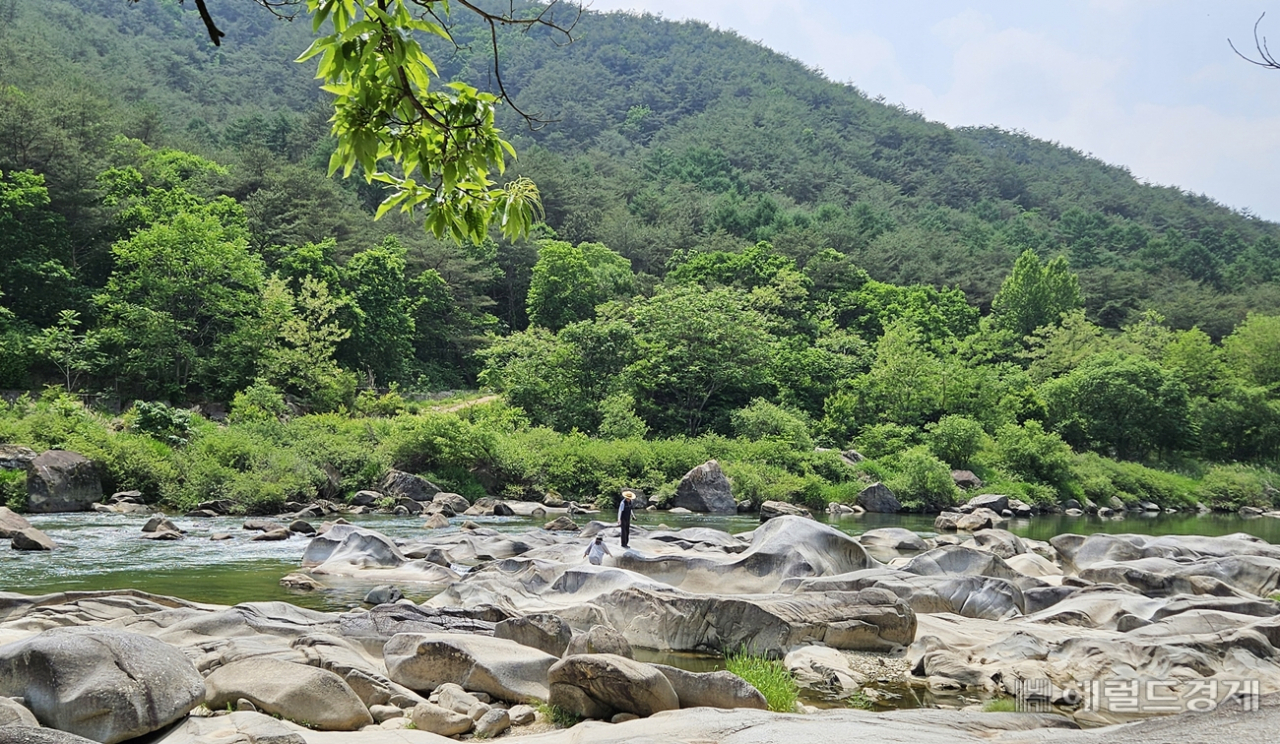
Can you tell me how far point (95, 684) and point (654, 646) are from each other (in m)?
6.50

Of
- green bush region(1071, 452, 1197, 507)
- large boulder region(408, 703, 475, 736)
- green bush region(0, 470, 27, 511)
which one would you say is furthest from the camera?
green bush region(1071, 452, 1197, 507)

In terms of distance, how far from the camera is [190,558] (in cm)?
1736

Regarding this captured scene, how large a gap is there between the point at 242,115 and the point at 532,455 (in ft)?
212

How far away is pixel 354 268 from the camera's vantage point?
158ft

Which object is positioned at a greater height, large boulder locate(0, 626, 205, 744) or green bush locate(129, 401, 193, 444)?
large boulder locate(0, 626, 205, 744)

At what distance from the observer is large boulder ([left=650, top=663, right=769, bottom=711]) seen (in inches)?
299

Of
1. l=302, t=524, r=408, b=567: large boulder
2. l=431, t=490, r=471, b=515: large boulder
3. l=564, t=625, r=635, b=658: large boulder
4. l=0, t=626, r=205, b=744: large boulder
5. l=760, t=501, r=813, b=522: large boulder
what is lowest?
l=431, t=490, r=471, b=515: large boulder

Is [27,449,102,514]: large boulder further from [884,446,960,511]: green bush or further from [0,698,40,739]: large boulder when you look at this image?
[884,446,960,511]: green bush

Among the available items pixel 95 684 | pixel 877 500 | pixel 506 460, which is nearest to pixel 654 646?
pixel 95 684

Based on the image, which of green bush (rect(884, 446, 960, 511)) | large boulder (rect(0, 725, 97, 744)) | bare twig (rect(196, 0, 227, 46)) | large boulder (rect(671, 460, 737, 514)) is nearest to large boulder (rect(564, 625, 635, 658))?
large boulder (rect(0, 725, 97, 744))

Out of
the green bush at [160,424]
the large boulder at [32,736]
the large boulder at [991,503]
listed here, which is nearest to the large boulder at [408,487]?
the green bush at [160,424]

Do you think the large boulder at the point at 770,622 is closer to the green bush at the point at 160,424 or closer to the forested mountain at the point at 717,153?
the green bush at the point at 160,424

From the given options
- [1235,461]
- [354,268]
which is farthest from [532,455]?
[1235,461]

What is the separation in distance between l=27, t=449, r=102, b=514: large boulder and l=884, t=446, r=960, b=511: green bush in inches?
1060
